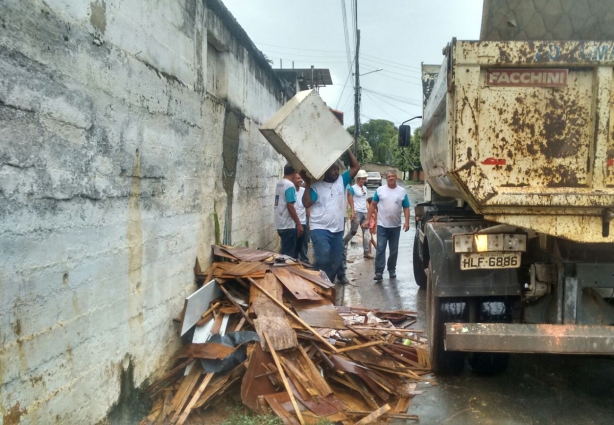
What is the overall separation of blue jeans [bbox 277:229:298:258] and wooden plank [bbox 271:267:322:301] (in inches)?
104

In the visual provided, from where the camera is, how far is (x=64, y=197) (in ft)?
9.54

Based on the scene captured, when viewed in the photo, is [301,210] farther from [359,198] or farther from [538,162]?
[538,162]

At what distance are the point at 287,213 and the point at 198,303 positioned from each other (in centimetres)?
346

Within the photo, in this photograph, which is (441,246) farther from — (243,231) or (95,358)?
(243,231)

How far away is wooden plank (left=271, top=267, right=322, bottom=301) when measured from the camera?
5.00 m

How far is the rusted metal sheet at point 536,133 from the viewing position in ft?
11.5

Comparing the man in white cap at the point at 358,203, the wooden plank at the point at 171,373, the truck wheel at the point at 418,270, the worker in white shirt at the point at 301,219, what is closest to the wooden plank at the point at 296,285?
the wooden plank at the point at 171,373

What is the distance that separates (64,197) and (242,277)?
234 centimetres

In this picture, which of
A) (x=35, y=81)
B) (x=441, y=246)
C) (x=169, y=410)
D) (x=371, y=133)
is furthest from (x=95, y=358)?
(x=371, y=133)

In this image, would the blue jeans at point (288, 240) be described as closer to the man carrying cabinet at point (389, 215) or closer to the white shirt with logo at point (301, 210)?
the white shirt with logo at point (301, 210)

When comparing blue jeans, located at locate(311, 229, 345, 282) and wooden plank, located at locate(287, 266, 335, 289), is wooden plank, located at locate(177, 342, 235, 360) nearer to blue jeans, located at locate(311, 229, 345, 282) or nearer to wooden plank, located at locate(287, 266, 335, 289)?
wooden plank, located at locate(287, 266, 335, 289)

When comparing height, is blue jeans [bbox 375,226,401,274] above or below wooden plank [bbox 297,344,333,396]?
above

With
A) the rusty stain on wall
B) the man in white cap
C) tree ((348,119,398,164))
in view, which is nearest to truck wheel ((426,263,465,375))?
the rusty stain on wall

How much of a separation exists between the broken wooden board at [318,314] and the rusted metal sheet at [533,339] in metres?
1.28
